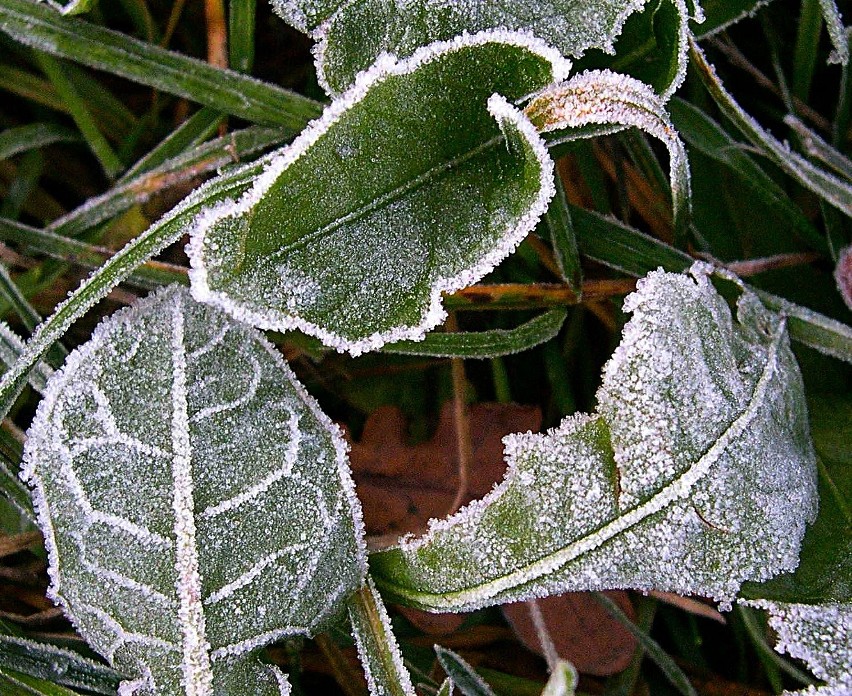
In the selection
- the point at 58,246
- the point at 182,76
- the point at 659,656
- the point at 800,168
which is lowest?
the point at 659,656

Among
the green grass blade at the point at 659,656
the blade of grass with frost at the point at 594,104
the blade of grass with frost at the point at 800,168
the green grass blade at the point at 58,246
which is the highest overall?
the green grass blade at the point at 58,246

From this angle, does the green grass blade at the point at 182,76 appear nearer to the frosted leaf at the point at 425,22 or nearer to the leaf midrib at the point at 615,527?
the frosted leaf at the point at 425,22

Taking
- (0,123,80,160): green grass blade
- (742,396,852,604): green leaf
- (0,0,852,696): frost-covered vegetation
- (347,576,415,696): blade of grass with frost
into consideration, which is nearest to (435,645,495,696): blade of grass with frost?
(0,0,852,696): frost-covered vegetation

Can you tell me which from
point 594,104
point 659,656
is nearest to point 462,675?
point 659,656

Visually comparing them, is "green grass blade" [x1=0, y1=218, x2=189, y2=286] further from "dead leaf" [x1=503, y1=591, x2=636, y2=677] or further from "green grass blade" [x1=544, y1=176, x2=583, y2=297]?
"dead leaf" [x1=503, y1=591, x2=636, y2=677]

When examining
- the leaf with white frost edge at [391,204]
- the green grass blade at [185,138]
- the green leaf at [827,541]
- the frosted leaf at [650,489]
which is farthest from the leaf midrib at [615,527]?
the green grass blade at [185,138]

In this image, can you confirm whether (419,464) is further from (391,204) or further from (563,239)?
(391,204)

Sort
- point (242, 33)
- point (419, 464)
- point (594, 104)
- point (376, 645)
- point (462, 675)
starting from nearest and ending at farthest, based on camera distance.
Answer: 1. point (594, 104)
2. point (376, 645)
3. point (462, 675)
4. point (242, 33)
5. point (419, 464)
